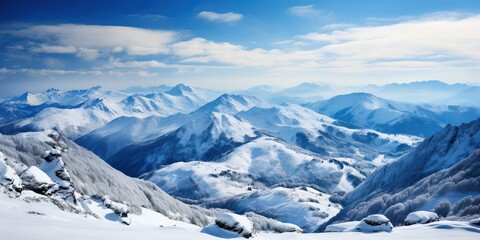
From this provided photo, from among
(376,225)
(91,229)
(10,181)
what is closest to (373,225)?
(376,225)

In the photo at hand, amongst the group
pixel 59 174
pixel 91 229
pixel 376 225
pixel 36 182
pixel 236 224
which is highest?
pixel 36 182

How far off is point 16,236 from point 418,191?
192972 mm

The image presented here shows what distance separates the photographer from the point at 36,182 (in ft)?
170

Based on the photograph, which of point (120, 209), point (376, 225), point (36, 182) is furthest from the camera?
point (120, 209)

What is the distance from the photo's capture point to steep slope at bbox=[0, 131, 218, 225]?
99.5 m

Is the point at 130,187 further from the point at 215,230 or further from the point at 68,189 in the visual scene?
the point at 215,230

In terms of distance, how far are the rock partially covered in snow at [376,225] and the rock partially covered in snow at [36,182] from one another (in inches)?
1860

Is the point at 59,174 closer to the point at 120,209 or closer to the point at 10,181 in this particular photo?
the point at 120,209

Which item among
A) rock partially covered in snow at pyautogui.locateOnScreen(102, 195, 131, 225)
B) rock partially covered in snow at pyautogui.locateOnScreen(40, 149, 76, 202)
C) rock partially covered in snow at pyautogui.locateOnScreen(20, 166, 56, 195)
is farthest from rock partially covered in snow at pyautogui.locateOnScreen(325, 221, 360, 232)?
rock partially covered in snow at pyautogui.locateOnScreen(20, 166, 56, 195)

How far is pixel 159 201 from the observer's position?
125500mm

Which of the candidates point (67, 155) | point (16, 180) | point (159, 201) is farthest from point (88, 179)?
point (16, 180)

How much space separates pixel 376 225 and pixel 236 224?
2306cm

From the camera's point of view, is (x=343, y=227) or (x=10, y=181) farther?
(x=343, y=227)

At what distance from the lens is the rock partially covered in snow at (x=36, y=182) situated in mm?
51250
